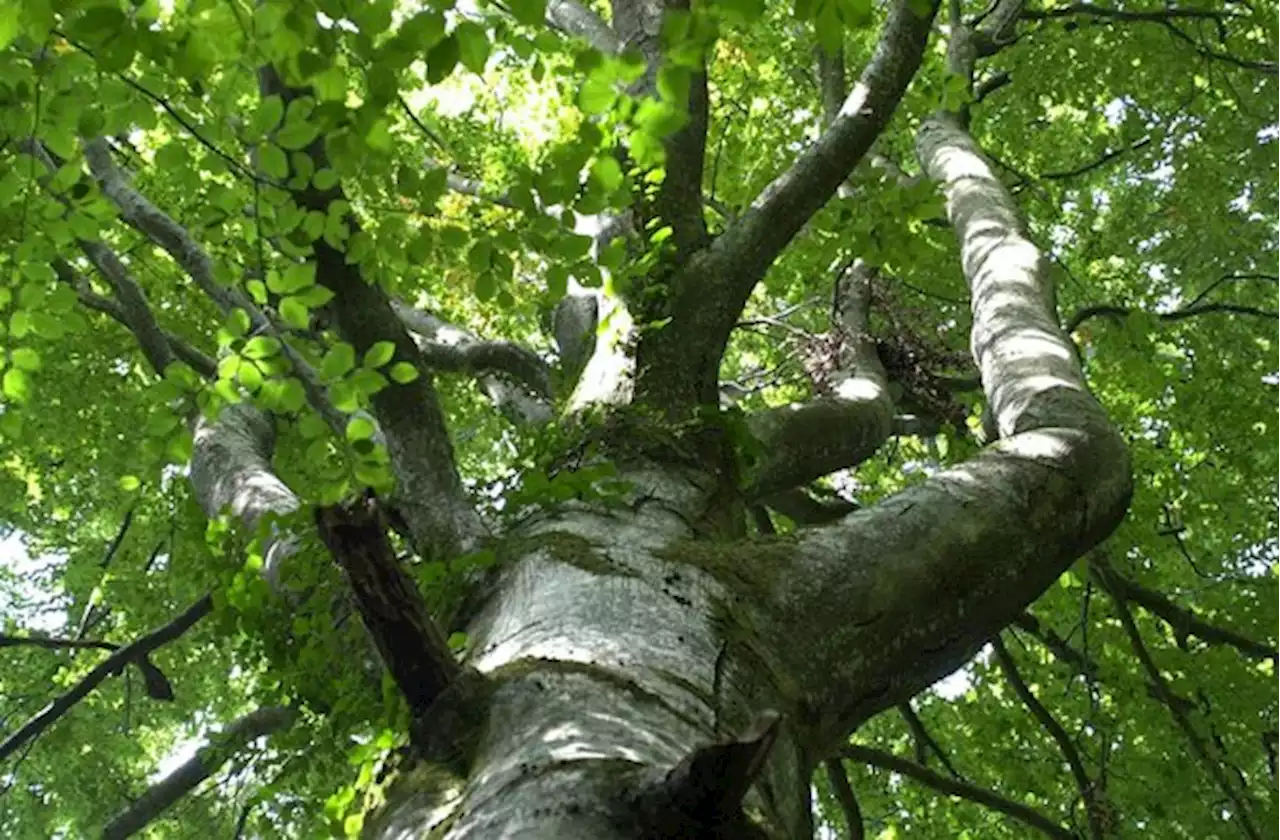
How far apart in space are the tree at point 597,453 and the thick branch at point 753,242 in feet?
0.05

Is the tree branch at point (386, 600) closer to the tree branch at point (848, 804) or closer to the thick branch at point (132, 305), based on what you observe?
the thick branch at point (132, 305)

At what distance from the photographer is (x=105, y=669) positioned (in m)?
3.75

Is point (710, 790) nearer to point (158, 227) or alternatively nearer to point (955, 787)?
point (158, 227)

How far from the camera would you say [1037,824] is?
4352 mm

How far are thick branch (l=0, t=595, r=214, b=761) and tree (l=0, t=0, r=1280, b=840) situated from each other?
0.03m

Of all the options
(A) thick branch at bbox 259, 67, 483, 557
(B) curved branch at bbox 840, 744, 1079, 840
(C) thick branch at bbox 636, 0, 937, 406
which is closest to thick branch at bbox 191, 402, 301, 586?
(A) thick branch at bbox 259, 67, 483, 557

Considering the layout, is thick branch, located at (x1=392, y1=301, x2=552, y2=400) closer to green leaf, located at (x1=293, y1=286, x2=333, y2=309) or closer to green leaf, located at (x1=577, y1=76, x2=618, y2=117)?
green leaf, located at (x1=293, y1=286, x2=333, y2=309)

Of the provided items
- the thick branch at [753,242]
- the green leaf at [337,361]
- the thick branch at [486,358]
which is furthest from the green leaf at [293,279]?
the thick branch at [486,358]

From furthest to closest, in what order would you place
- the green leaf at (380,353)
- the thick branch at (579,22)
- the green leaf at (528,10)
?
the thick branch at (579,22) < the green leaf at (380,353) < the green leaf at (528,10)

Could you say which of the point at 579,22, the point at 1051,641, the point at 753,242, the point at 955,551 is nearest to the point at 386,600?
the point at 955,551

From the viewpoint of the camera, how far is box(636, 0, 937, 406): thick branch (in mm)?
3484

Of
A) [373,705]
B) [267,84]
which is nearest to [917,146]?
[267,84]

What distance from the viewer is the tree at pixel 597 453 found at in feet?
6.55

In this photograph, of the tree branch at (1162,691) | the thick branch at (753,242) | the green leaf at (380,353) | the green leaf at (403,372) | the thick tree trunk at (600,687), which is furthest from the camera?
the tree branch at (1162,691)
